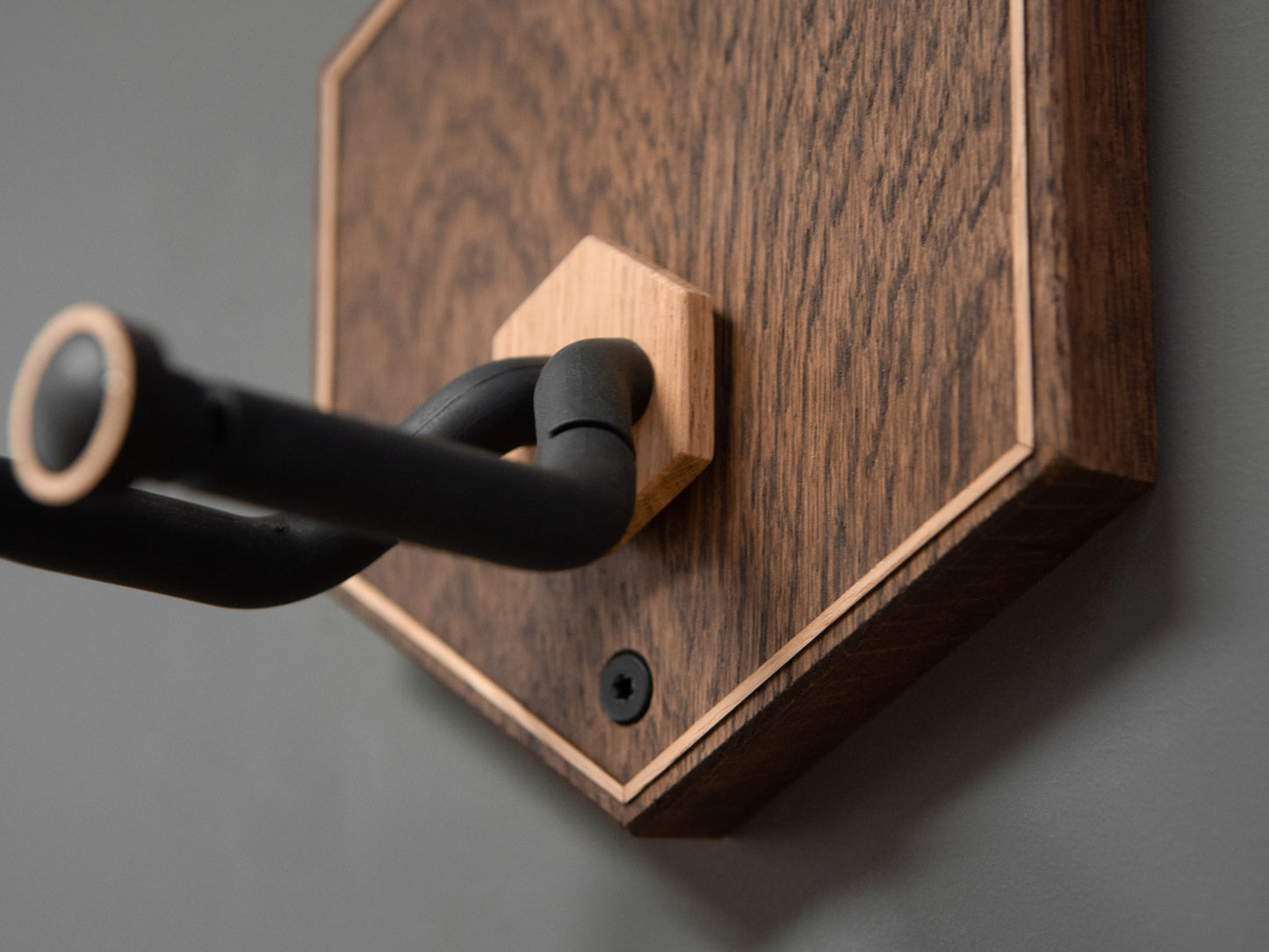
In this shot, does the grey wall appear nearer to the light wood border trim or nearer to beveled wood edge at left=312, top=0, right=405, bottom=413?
beveled wood edge at left=312, top=0, right=405, bottom=413

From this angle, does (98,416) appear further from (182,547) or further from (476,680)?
(476,680)

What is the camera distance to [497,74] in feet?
1.24

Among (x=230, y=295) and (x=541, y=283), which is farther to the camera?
(x=230, y=295)

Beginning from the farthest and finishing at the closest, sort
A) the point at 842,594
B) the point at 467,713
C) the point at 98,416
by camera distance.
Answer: the point at 467,713
the point at 842,594
the point at 98,416

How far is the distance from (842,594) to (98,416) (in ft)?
0.51

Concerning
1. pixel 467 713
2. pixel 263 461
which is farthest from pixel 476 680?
pixel 263 461

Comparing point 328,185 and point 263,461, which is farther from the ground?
point 328,185

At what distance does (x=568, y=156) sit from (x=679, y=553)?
0.13 m

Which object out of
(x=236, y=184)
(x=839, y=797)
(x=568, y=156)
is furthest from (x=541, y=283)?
(x=236, y=184)

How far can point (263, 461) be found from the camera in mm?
155

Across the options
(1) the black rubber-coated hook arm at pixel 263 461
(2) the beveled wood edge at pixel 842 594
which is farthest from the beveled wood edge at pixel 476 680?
(1) the black rubber-coated hook arm at pixel 263 461

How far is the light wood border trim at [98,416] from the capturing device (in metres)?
0.14

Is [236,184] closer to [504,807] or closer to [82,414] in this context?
[504,807]

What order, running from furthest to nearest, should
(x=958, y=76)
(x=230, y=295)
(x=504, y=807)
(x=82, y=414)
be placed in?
(x=230, y=295)
(x=504, y=807)
(x=958, y=76)
(x=82, y=414)
